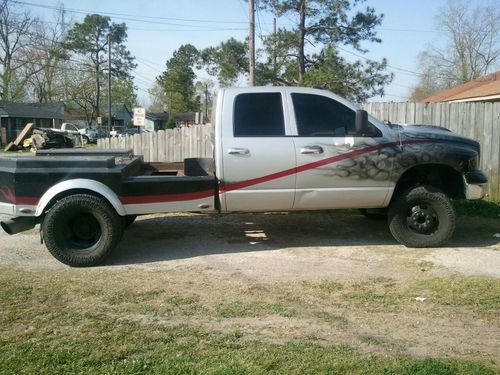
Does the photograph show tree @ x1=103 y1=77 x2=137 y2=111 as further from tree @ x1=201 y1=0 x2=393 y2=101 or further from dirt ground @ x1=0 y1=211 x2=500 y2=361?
dirt ground @ x1=0 y1=211 x2=500 y2=361

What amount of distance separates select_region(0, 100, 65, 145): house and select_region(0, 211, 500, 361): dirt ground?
1594 inches

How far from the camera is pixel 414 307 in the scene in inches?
180

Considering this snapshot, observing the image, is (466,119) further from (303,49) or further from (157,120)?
(157,120)

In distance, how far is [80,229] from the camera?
590 cm

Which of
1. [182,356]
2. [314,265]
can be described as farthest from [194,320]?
[314,265]

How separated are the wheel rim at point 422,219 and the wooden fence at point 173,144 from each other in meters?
5.93

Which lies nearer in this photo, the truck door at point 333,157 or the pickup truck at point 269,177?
the pickup truck at point 269,177

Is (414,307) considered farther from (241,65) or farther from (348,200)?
(241,65)

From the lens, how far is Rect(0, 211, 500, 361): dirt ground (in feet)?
13.1

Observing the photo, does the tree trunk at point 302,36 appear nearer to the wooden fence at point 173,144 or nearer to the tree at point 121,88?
the wooden fence at point 173,144

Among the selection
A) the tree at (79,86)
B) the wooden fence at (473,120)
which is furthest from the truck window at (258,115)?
the tree at (79,86)

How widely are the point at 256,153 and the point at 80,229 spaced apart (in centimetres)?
226

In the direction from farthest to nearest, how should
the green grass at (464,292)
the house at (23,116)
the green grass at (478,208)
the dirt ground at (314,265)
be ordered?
1. the house at (23,116)
2. the green grass at (478,208)
3. the green grass at (464,292)
4. the dirt ground at (314,265)

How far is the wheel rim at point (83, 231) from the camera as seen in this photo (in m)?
5.83
